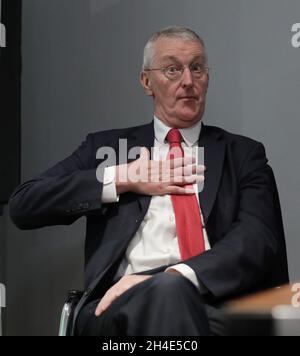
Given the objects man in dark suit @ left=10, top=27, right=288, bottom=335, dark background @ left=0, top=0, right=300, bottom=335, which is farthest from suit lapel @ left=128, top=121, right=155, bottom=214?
dark background @ left=0, top=0, right=300, bottom=335

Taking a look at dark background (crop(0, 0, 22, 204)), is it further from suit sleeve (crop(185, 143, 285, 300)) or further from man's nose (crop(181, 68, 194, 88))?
suit sleeve (crop(185, 143, 285, 300))

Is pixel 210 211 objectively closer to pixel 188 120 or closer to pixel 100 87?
pixel 188 120

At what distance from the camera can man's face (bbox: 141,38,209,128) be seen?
2.18 m

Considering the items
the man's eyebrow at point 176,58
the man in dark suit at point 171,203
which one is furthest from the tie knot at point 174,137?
the man's eyebrow at point 176,58

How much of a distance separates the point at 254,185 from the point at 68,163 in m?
0.62

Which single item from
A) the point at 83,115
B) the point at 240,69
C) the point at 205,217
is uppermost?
the point at 240,69

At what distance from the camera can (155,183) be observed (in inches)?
79.9

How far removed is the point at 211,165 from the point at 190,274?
46cm

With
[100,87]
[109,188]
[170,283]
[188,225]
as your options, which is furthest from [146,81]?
[170,283]

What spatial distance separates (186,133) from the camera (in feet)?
7.22

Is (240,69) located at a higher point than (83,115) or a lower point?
higher
